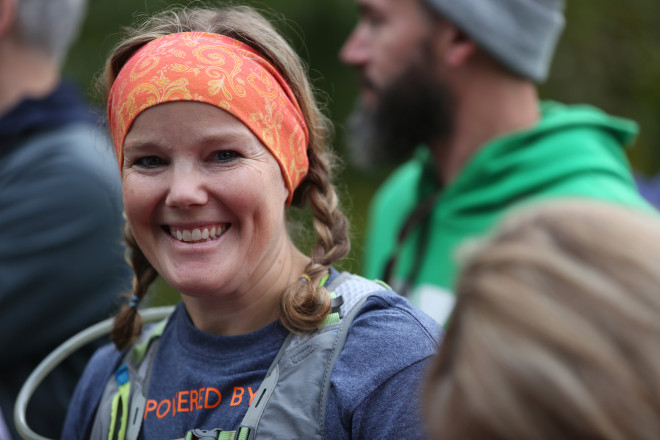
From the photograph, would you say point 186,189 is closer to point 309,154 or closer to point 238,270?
point 238,270

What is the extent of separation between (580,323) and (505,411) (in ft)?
0.51

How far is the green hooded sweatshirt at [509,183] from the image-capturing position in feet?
12.1

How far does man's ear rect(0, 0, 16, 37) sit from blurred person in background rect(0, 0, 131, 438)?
34cm

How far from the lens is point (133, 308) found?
2.40 meters

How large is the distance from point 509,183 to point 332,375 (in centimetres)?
214

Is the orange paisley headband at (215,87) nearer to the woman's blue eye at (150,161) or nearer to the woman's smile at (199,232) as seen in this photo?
the woman's blue eye at (150,161)

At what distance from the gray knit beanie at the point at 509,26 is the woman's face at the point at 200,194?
2342mm

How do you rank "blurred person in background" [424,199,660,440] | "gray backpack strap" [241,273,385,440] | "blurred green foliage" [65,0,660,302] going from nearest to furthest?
1. "blurred person in background" [424,199,660,440]
2. "gray backpack strap" [241,273,385,440]
3. "blurred green foliage" [65,0,660,302]

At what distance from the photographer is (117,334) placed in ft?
7.82

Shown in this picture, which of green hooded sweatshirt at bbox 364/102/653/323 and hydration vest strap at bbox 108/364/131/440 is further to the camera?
green hooded sweatshirt at bbox 364/102/653/323

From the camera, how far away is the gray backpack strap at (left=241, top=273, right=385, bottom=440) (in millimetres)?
1895

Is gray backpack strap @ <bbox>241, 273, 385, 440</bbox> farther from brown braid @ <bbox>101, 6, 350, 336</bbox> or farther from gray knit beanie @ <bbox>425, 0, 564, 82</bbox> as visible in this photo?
gray knit beanie @ <bbox>425, 0, 564, 82</bbox>

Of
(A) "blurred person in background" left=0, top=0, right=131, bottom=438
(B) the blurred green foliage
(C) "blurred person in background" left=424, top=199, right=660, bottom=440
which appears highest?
(C) "blurred person in background" left=424, top=199, right=660, bottom=440

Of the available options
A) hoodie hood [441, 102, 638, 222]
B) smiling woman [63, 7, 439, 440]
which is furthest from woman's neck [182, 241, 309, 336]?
hoodie hood [441, 102, 638, 222]
